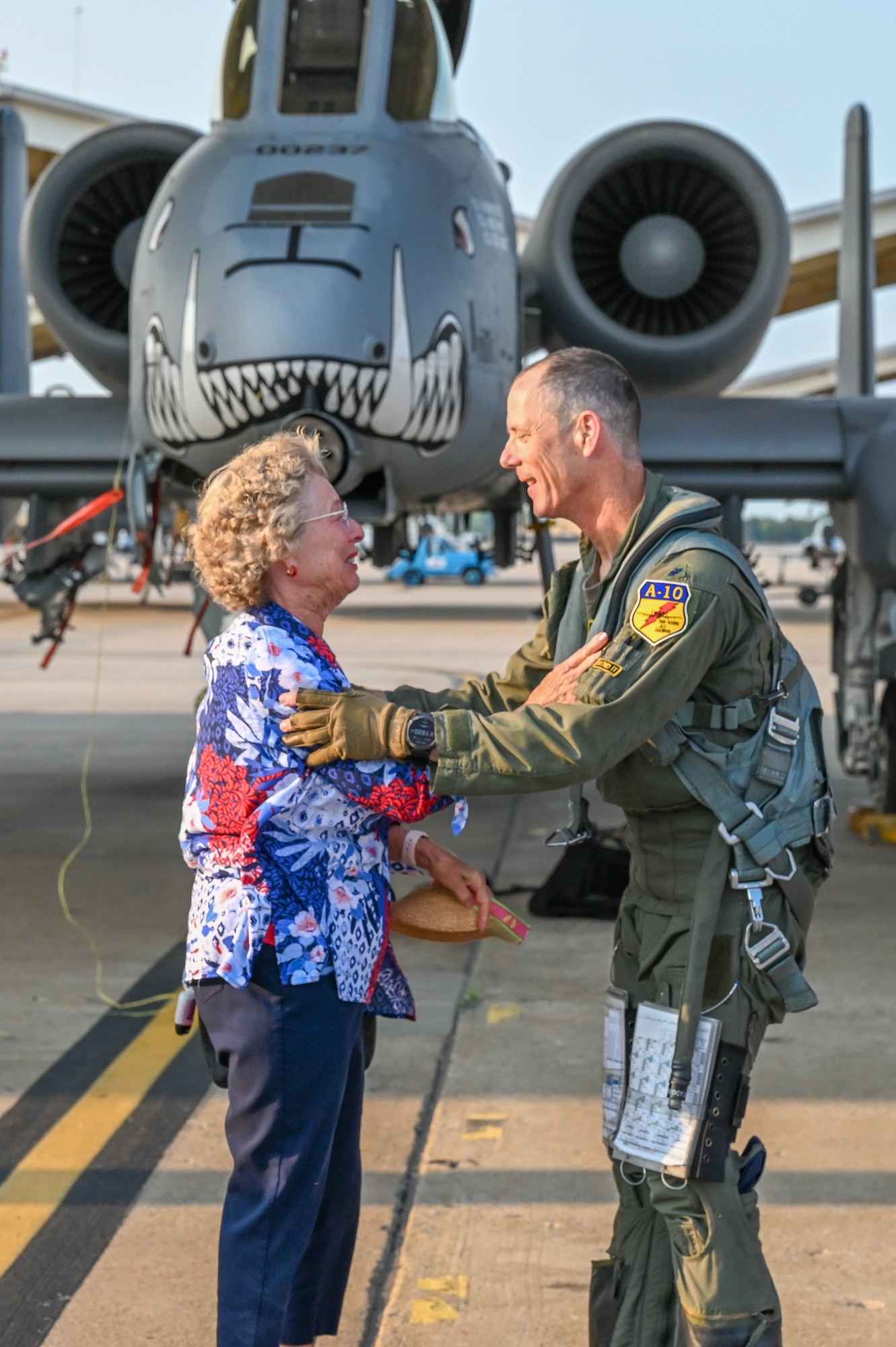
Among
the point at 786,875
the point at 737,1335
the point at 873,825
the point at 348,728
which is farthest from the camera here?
the point at 873,825

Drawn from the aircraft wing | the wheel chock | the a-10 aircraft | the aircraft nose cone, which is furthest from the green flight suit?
the wheel chock

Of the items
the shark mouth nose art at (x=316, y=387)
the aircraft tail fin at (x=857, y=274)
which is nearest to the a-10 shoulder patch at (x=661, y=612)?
the shark mouth nose art at (x=316, y=387)

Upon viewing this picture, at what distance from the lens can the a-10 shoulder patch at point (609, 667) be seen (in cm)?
233

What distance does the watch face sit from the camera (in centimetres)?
231

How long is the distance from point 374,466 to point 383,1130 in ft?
7.94

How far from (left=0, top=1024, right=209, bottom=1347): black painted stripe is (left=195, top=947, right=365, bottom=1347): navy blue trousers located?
0.70 m

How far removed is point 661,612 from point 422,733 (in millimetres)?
420

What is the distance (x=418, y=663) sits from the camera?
61.6ft

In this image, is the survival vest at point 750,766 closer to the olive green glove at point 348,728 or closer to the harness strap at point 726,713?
the harness strap at point 726,713

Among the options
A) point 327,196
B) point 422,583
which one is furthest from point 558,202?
point 422,583

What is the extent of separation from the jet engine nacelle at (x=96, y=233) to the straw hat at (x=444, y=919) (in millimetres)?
5362

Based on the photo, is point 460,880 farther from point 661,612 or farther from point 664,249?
point 664,249

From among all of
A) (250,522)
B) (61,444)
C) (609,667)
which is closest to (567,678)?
(609,667)

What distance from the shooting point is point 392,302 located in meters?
5.08
